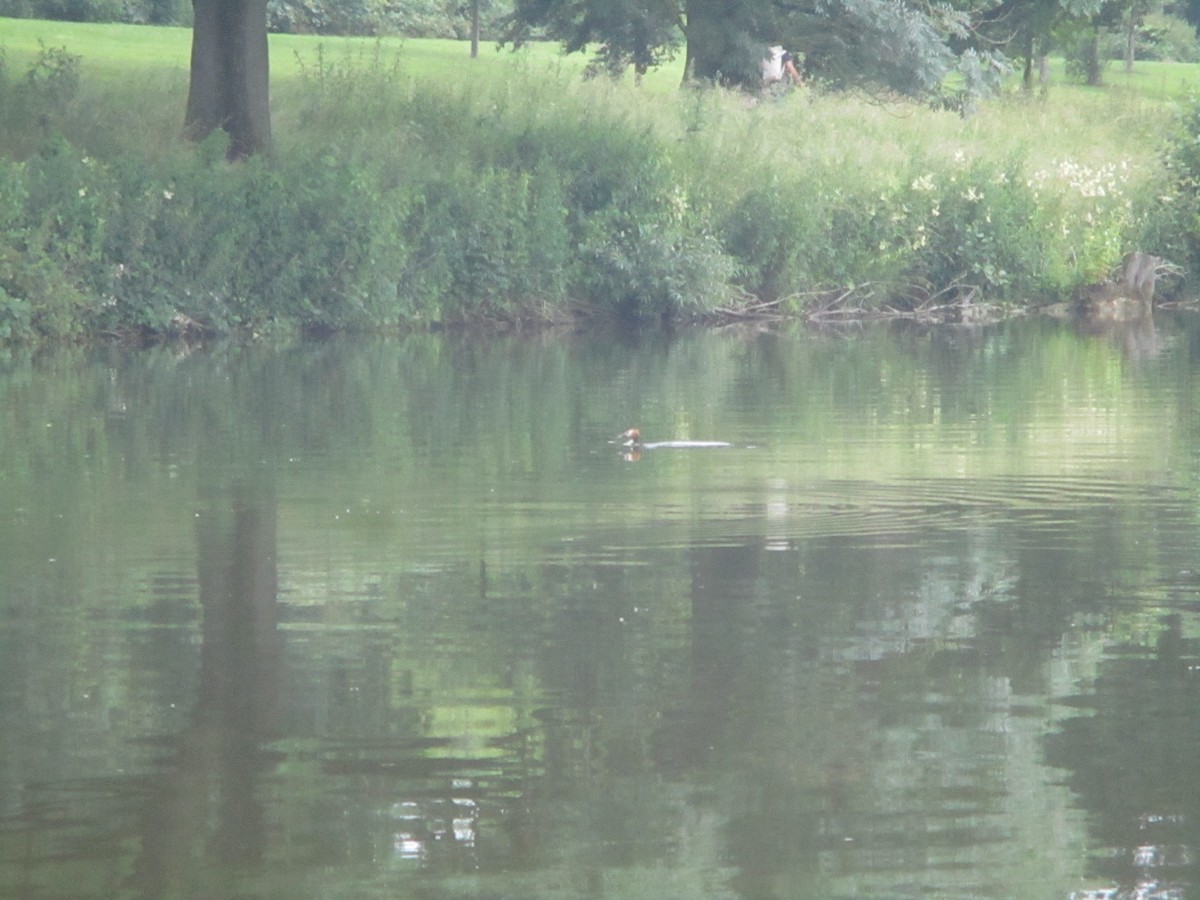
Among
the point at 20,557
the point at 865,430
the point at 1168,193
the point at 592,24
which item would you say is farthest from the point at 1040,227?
the point at 20,557

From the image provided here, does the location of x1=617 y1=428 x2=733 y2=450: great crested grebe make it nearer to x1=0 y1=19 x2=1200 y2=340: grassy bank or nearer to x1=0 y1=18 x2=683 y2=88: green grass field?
x1=0 y1=19 x2=1200 y2=340: grassy bank

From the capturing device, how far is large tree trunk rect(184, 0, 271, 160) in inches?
1161

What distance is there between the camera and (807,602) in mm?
9578

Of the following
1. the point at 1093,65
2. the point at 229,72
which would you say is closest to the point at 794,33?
the point at 229,72

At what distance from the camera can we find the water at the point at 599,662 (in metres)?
6.15

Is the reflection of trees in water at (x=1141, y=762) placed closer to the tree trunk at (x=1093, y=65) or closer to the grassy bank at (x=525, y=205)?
the grassy bank at (x=525, y=205)

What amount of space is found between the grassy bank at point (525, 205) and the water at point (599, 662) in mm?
10526

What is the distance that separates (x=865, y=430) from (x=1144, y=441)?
82.9 inches

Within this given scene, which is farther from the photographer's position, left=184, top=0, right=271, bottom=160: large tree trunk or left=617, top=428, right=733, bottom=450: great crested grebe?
left=184, top=0, right=271, bottom=160: large tree trunk

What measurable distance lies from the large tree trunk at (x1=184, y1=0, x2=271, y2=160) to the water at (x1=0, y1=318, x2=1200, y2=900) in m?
13.2

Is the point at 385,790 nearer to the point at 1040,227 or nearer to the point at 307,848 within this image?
the point at 307,848

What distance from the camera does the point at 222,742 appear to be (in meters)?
7.30

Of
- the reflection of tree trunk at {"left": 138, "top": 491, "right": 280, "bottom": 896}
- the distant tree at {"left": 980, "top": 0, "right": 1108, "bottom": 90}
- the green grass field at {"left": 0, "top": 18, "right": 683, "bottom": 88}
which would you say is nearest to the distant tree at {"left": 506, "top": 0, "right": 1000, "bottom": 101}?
the green grass field at {"left": 0, "top": 18, "right": 683, "bottom": 88}

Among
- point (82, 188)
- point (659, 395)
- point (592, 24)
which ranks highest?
point (592, 24)
